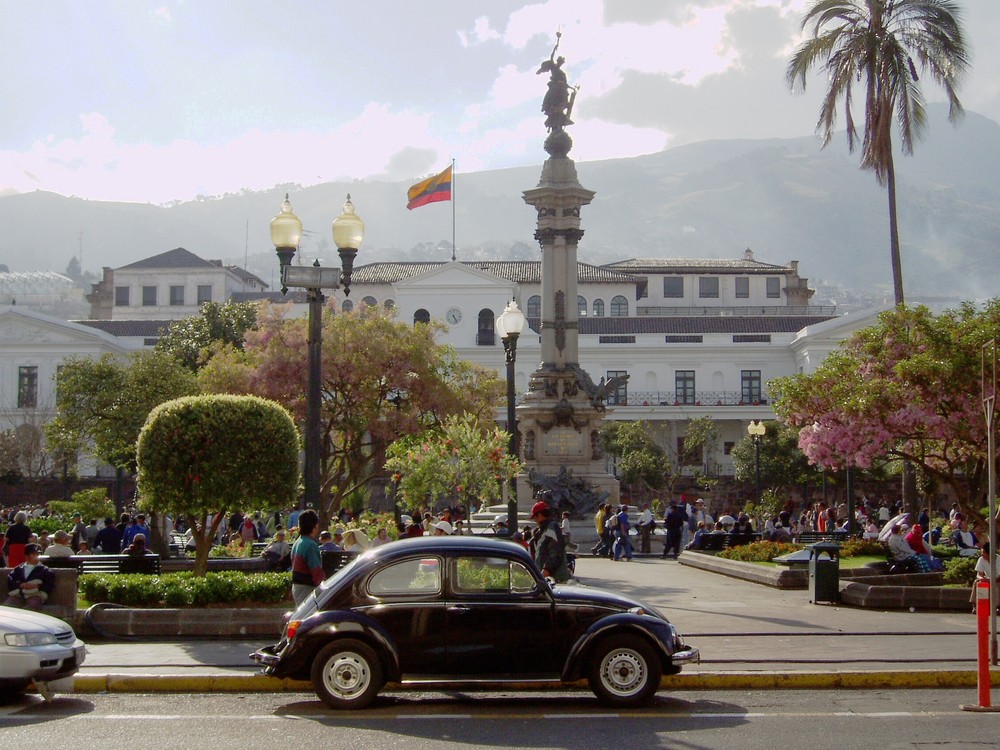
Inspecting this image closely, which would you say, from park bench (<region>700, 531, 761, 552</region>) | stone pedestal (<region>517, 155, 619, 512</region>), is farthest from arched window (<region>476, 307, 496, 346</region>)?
park bench (<region>700, 531, 761, 552</region>)

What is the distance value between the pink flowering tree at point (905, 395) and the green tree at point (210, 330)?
37030 mm

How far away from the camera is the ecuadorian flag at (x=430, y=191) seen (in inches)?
1722

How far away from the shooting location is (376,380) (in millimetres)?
33531

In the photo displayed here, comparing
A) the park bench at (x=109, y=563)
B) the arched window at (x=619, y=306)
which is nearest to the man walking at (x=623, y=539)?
the park bench at (x=109, y=563)

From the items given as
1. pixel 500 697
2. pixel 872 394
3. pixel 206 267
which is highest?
pixel 206 267

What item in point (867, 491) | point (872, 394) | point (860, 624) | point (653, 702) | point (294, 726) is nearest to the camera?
point (294, 726)

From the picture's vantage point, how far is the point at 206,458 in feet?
52.2

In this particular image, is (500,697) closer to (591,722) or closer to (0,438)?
(591,722)

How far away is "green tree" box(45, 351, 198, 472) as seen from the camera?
40.3 metres

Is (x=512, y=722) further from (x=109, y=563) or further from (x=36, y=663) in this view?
(x=109, y=563)

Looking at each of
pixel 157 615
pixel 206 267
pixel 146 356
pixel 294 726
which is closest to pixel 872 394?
pixel 157 615

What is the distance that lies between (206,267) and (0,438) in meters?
35.6

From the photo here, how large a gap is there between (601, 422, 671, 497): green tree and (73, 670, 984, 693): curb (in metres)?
47.7

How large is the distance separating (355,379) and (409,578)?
22563 millimetres
